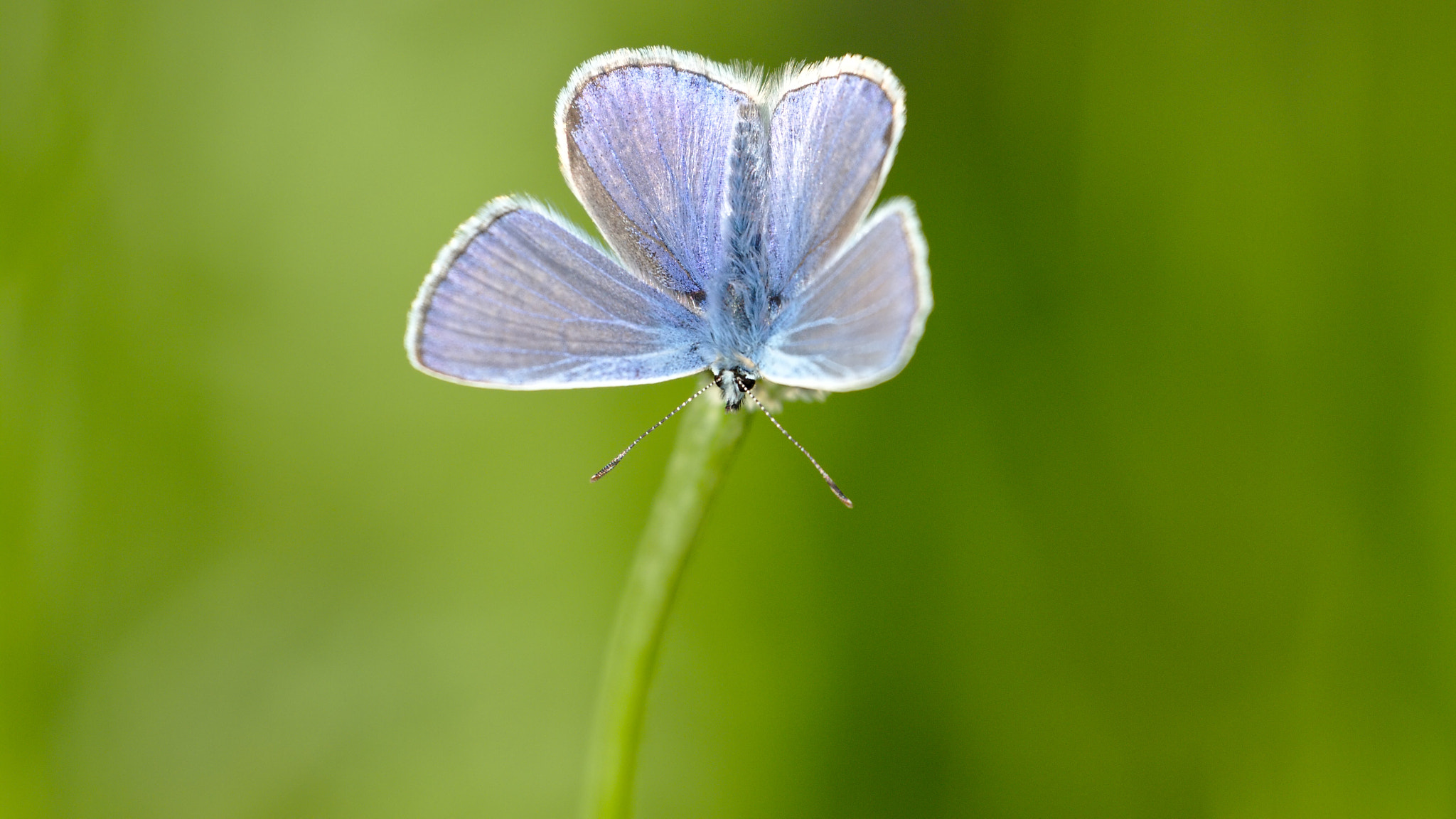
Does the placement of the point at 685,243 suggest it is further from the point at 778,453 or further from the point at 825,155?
the point at 778,453

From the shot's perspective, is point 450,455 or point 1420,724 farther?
point 450,455

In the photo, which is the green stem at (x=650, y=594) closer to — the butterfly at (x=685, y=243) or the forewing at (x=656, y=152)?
the butterfly at (x=685, y=243)

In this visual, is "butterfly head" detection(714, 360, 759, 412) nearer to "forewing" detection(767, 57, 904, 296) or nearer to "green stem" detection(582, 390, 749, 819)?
"green stem" detection(582, 390, 749, 819)

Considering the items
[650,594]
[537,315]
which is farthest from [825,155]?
[650,594]

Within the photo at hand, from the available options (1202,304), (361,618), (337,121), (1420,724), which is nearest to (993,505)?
(1202,304)

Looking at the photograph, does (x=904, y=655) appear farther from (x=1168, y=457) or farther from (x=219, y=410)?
(x=219, y=410)

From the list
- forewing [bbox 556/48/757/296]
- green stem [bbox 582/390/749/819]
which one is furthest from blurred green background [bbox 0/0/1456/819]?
green stem [bbox 582/390/749/819]

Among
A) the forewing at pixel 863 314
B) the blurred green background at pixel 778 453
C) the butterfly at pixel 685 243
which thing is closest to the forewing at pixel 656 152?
the butterfly at pixel 685 243

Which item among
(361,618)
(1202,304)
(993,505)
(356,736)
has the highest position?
(1202,304)

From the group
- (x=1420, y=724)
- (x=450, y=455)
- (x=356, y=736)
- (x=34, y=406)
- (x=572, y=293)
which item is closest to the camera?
(x=572, y=293)
